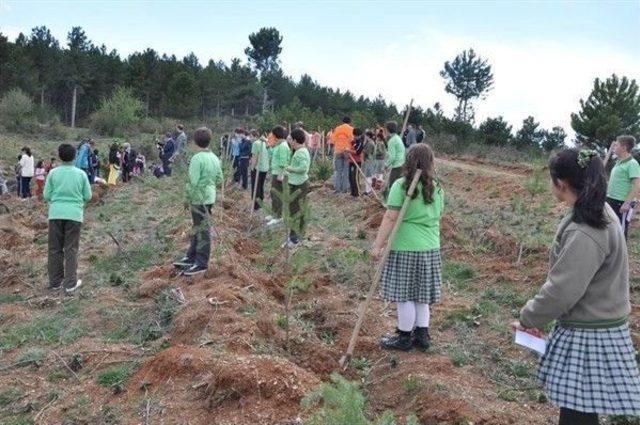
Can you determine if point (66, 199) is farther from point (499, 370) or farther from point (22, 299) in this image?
point (499, 370)

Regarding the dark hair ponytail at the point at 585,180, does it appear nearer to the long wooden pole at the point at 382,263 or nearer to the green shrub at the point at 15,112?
the long wooden pole at the point at 382,263

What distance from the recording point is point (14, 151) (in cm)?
2809

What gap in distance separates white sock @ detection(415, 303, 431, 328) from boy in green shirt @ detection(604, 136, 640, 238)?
387cm

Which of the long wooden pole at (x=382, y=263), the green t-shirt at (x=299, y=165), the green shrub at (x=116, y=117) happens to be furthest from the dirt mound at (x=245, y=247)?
the green shrub at (x=116, y=117)

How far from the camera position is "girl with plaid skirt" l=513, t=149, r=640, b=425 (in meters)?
2.63

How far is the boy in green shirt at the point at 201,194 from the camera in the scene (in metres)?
6.36

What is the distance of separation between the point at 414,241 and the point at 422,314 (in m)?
0.64

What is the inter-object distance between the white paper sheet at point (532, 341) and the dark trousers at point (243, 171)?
13068 mm

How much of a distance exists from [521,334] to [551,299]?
347 mm

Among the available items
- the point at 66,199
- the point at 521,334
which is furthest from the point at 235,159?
the point at 521,334

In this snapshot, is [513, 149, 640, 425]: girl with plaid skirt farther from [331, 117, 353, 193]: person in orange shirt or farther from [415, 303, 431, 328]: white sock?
[331, 117, 353, 193]: person in orange shirt

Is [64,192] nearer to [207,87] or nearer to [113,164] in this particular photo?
[113,164]

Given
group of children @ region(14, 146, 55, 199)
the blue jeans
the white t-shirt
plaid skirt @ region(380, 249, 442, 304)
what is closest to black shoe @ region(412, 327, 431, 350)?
plaid skirt @ region(380, 249, 442, 304)

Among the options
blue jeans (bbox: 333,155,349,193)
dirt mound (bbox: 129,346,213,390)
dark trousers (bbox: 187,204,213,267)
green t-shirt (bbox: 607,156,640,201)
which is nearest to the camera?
dirt mound (bbox: 129,346,213,390)
